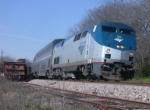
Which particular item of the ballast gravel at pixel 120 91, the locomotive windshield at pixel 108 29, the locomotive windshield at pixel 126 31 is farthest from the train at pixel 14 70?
the locomotive windshield at pixel 126 31

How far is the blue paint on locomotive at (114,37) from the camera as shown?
16.4m

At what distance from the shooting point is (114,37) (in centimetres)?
1673

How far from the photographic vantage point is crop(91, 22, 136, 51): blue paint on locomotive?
53.8 ft

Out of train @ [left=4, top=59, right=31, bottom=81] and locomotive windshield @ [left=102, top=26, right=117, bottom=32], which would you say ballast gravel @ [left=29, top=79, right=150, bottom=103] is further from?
train @ [left=4, top=59, right=31, bottom=81]

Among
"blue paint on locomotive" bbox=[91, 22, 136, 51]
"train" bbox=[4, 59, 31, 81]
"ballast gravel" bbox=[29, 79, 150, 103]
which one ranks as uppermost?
"blue paint on locomotive" bbox=[91, 22, 136, 51]

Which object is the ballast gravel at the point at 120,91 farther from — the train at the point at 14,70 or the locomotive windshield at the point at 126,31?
the train at the point at 14,70

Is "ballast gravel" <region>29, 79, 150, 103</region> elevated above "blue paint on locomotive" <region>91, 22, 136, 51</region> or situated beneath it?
situated beneath

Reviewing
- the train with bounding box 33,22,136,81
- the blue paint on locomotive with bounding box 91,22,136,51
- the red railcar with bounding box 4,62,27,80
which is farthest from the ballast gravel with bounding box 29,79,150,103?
the red railcar with bounding box 4,62,27,80

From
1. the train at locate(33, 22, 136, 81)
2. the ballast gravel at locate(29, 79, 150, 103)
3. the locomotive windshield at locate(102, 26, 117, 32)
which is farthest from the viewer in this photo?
the locomotive windshield at locate(102, 26, 117, 32)

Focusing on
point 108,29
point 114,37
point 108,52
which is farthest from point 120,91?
point 108,29

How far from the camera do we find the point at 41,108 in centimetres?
784

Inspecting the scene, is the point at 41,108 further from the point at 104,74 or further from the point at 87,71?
the point at 87,71

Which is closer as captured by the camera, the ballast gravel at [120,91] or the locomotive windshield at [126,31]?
the ballast gravel at [120,91]

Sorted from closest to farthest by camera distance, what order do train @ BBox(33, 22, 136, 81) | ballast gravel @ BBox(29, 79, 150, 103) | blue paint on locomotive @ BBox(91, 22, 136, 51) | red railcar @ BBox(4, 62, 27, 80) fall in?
ballast gravel @ BBox(29, 79, 150, 103) < train @ BBox(33, 22, 136, 81) < blue paint on locomotive @ BBox(91, 22, 136, 51) < red railcar @ BBox(4, 62, 27, 80)
